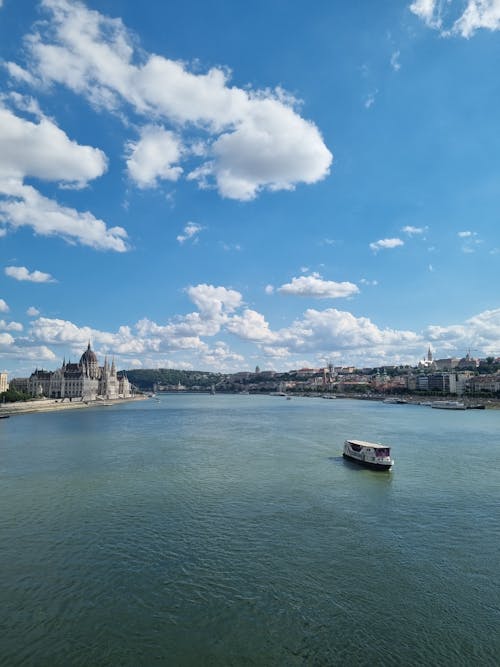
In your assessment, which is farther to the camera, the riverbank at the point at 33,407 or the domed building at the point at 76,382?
the domed building at the point at 76,382

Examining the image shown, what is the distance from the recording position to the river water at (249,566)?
8.94 metres

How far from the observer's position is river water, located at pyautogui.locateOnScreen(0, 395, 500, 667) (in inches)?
352

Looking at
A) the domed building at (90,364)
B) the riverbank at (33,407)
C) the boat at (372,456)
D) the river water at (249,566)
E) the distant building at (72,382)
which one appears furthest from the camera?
the domed building at (90,364)

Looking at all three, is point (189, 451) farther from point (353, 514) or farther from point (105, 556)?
point (105, 556)

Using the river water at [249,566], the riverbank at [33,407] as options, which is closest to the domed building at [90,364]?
the riverbank at [33,407]

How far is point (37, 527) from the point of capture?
1555 centimetres

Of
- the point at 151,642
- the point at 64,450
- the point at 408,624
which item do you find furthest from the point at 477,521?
the point at 64,450

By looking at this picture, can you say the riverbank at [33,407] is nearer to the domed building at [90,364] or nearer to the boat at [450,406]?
the domed building at [90,364]

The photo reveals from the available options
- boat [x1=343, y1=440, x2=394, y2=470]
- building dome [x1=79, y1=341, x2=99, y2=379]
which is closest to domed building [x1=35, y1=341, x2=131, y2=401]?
building dome [x1=79, y1=341, x2=99, y2=379]

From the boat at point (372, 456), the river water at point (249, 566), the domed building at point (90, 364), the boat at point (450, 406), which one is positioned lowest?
the boat at point (450, 406)

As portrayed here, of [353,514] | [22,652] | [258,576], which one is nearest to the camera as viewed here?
[22,652]

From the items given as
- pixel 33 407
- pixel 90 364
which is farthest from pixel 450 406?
pixel 90 364

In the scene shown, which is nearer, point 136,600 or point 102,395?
point 136,600

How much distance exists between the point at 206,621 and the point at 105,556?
4.59 meters
